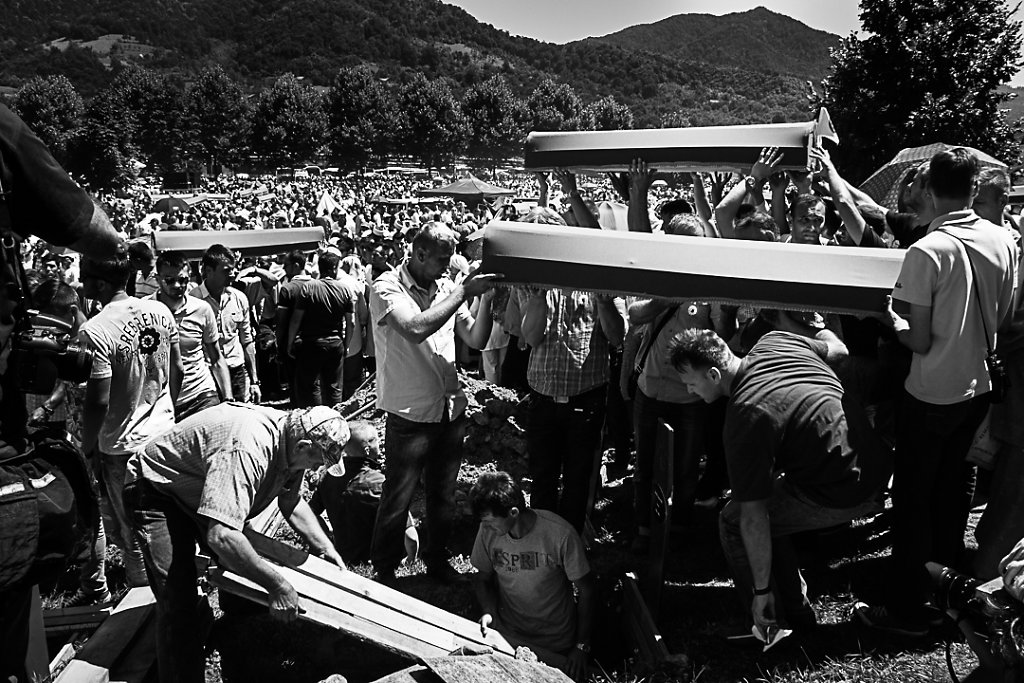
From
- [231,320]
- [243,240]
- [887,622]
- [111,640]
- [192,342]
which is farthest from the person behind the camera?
[243,240]

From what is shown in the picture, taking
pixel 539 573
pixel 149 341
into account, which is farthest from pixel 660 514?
pixel 149 341

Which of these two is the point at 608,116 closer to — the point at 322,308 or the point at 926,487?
the point at 322,308

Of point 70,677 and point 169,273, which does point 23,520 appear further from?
point 169,273

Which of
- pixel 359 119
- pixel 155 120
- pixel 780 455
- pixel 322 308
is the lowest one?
pixel 322 308

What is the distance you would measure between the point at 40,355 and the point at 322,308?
569 cm

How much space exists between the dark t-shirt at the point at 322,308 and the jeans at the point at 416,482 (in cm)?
353

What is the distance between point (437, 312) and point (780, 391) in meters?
1.72

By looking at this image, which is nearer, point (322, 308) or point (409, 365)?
point (409, 365)

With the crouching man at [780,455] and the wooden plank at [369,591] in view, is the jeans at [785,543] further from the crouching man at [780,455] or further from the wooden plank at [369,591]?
the wooden plank at [369,591]

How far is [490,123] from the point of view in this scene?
9888cm

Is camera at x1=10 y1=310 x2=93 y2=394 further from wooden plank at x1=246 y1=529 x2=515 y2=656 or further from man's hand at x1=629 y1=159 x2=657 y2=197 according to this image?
man's hand at x1=629 y1=159 x2=657 y2=197

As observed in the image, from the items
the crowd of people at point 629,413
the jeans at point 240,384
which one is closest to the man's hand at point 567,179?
the crowd of people at point 629,413

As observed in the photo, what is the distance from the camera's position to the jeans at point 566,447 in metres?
4.65

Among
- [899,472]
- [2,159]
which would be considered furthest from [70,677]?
[899,472]
